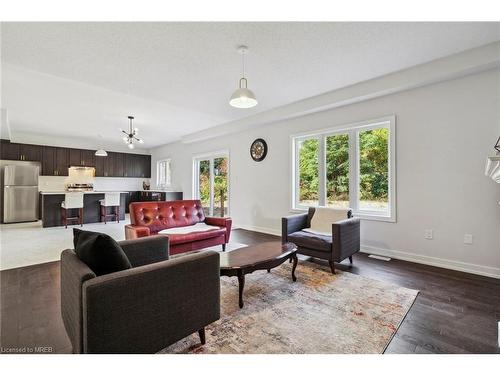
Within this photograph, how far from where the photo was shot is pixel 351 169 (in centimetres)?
404

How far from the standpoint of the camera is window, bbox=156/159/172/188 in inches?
348

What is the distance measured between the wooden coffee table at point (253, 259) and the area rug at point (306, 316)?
223 millimetres

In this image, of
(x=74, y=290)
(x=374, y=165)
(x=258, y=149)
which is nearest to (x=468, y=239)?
(x=374, y=165)

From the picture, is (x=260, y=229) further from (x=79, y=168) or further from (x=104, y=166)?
(x=79, y=168)

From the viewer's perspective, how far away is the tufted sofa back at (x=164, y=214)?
Result: 3508mm

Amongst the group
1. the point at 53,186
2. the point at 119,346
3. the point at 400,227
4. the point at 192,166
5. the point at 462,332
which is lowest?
the point at 462,332

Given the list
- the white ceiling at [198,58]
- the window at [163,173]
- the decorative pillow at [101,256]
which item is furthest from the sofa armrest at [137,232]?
the window at [163,173]

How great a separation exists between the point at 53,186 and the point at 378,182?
30.1 feet

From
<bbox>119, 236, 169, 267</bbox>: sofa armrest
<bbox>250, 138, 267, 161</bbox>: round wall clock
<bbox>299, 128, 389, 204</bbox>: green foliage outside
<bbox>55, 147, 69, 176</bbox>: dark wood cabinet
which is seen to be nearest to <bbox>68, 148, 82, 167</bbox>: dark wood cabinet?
<bbox>55, 147, 69, 176</bbox>: dark wood cabinet
